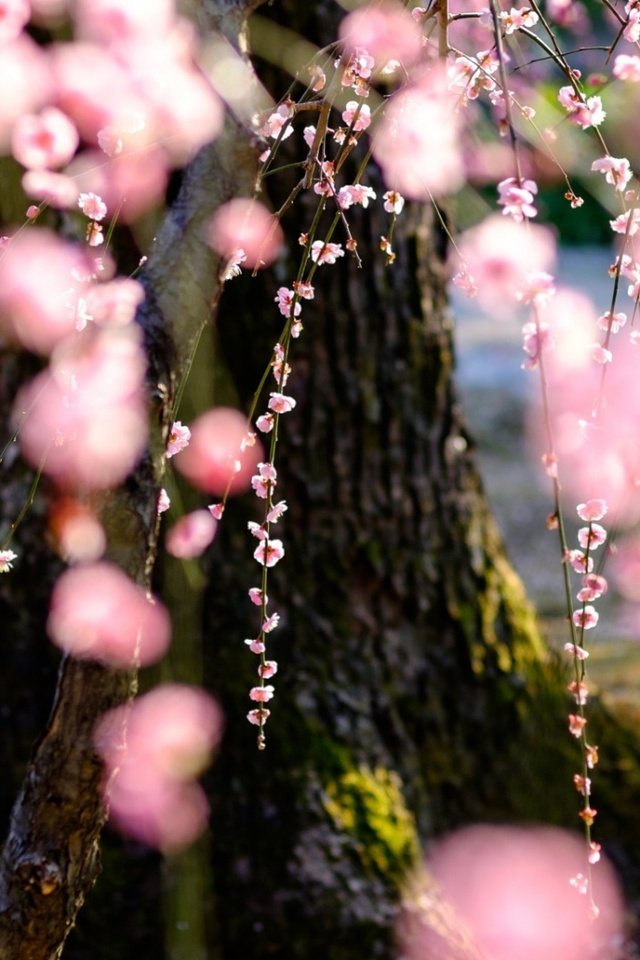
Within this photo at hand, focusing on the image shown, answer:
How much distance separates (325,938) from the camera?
1.94 metres

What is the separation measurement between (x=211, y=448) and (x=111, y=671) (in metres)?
0.83

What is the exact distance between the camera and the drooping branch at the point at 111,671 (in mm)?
1239

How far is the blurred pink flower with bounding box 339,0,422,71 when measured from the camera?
3.98ft

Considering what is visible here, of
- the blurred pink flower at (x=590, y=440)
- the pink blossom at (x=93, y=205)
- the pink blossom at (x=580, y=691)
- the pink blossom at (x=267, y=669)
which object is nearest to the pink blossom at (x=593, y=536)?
the blurred pink flower at (x=590, y=440)

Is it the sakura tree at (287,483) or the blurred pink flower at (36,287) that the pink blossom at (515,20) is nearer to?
the sakura tree at (287,483)

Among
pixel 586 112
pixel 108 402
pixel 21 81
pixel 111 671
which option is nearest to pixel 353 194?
pixel 586 112

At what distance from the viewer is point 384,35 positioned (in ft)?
4.10

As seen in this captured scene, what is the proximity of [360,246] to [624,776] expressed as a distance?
1271 millimetres

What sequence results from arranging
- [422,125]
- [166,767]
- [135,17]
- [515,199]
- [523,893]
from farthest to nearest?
[523,893]
[166,767]
[135,17]
[422,125]
[515,199]

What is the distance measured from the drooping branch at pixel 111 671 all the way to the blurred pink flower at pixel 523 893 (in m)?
1.02

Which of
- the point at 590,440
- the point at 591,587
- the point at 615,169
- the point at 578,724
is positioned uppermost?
the point at 615,169

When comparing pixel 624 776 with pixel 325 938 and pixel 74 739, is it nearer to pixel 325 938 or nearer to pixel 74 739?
pixel 325 938

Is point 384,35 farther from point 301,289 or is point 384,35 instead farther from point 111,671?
point 111,671

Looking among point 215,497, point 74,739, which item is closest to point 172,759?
point 215,497
